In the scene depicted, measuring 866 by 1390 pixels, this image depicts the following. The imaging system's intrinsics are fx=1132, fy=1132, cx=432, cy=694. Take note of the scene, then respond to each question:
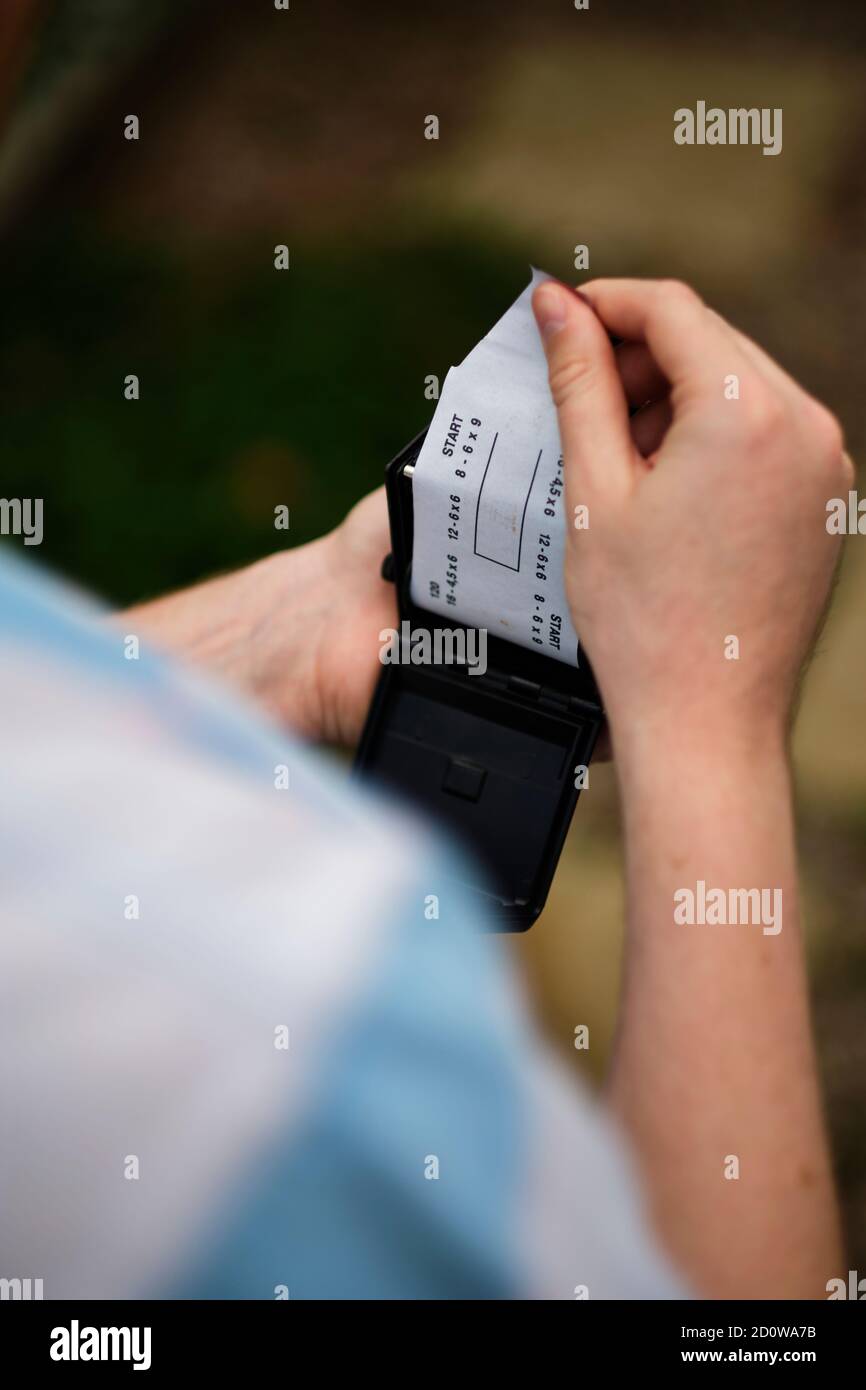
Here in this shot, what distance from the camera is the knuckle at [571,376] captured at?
0.83 metres

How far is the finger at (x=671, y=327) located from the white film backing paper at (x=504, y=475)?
2.2 inches

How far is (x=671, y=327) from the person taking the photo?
81cm

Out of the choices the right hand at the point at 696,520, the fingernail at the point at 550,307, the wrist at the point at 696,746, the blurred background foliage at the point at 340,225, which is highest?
the blurred background foliage at the point at 340,225

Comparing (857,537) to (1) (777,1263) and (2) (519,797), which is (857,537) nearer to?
(2) (519,797)

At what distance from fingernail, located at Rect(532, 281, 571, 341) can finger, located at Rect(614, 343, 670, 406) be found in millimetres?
65

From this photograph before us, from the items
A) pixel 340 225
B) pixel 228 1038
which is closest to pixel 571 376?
pixel 228 1038

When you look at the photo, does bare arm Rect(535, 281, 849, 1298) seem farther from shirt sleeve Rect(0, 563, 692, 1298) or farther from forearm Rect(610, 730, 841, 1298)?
shirt sleeve Rect(0, 563, 692, 1298)

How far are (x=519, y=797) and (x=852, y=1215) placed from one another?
1.07 meters

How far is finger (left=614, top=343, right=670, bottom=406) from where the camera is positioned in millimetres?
882

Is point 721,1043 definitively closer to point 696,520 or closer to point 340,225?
point 696,520

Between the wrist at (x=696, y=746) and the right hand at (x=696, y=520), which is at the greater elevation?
the right hand at (x=696, y=520)

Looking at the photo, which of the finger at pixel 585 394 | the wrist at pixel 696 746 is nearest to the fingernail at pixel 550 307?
the finger at pixel 585 394

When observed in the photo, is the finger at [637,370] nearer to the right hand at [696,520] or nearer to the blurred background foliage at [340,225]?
the right hand at [696,520]
